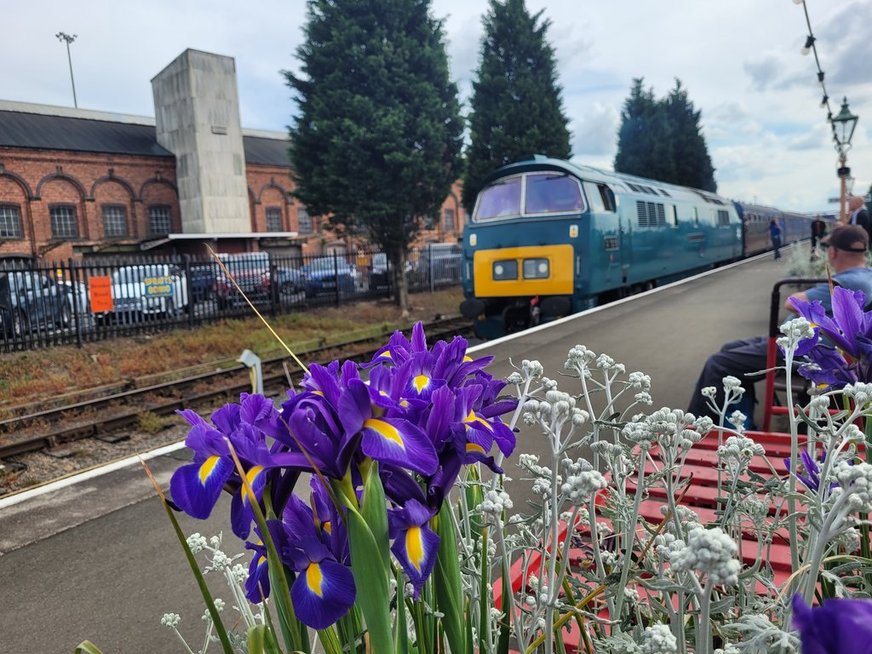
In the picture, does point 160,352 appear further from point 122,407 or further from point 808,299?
point 808,299

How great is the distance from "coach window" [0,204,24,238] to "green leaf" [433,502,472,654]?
35139mm

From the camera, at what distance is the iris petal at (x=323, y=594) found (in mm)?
902

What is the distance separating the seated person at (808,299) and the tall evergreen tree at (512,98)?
24.8m

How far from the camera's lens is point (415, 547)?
37.5 inches

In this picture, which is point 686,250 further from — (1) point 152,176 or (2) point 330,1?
(1) point 152,176

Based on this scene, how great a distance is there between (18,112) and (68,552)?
3619cm

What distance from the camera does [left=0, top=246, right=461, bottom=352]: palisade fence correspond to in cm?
1329

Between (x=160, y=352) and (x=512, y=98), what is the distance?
836 inches

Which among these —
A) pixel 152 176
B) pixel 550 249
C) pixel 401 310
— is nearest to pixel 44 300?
pixel 401 310

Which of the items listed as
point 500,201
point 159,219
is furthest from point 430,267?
point 159,219

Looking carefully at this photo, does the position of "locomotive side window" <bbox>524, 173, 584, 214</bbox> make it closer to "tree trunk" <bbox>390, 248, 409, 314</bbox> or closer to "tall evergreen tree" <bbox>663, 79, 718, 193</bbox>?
"tree trunk" <bbox>390, 248, 409, 314</bbox>

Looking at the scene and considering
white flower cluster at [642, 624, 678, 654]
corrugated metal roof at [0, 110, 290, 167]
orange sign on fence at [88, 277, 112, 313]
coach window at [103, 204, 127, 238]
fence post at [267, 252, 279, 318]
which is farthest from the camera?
coach window at [103, 204, 127, 238]

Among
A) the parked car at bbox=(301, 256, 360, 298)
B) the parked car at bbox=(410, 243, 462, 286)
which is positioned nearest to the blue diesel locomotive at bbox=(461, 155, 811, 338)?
the parked car at bbox=(301, 256, 360, 298)

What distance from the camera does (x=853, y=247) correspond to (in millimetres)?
3936
